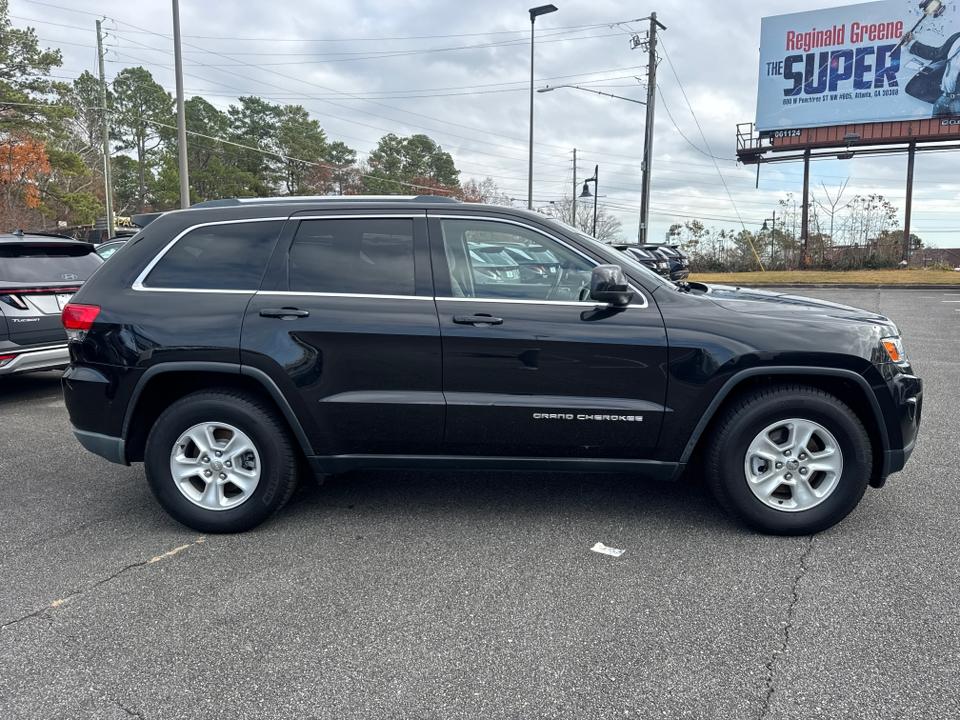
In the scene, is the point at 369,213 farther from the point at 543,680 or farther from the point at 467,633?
the point at 543,680

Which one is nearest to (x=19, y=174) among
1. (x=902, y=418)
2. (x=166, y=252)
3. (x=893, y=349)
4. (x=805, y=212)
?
(x=805, y=212)

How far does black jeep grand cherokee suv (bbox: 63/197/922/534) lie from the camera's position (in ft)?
12.6

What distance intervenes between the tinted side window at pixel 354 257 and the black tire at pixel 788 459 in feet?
6.30

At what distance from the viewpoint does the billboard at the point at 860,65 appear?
30.9 m

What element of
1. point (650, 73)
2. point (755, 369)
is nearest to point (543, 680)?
point (755, 369)

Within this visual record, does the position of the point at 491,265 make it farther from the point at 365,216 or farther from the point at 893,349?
the point at 893,349

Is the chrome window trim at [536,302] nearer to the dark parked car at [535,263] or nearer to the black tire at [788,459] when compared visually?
the dark parked car at [535,263]

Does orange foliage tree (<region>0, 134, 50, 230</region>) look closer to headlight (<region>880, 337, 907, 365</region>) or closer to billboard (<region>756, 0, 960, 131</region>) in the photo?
billboard (<region>756, 0, 960, 131</region>)

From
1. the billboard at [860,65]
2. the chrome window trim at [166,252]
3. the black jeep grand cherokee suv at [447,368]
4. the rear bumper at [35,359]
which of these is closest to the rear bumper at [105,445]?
the black jeep grand cherokee suv at [447,368]

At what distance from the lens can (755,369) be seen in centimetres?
379

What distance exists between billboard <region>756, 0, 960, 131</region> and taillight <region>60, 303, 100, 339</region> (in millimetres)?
35096

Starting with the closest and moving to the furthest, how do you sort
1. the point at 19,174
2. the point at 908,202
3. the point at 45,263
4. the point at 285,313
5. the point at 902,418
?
the point at 902,418, the point at 285,313, the point at 45,263, the point at 908,202, the point at 19,174

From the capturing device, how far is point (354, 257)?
13.4ft

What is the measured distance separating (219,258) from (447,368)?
4.77 ft
